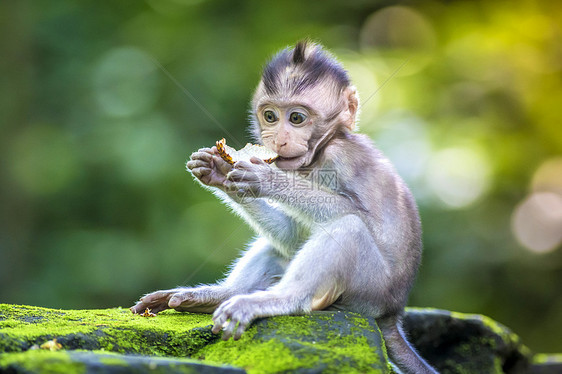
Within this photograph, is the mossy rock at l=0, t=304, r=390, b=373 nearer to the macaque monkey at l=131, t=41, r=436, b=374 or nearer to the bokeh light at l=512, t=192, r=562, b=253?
the macaque monkey at l=131, t=41, r=436, b=374

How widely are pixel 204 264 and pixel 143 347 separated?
671 centimetres

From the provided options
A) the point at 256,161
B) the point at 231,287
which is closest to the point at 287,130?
the point at 256,161

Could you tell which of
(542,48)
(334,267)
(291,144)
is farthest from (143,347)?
(542,48)

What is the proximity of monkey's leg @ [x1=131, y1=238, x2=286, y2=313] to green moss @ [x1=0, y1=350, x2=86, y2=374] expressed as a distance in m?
2.36

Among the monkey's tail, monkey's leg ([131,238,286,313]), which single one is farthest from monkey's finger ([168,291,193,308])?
the monkey's tail

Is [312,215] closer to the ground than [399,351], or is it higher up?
higher up

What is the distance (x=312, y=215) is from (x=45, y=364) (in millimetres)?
2752

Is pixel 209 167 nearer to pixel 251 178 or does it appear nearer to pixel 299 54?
pixel 251 178

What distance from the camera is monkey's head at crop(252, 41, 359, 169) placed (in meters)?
5.92

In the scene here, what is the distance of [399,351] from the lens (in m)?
5.67

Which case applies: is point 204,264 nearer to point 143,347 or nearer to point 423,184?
point 423,184

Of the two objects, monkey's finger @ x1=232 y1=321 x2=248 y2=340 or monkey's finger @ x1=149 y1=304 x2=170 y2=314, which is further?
monkey's finger @ x1=149 y1=304 x2=170 y2=314

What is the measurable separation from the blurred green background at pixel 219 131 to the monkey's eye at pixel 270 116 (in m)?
4.17

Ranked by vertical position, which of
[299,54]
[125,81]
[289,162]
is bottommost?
[289,162]
